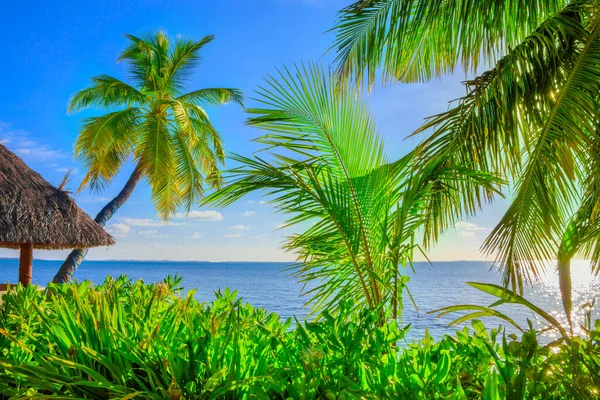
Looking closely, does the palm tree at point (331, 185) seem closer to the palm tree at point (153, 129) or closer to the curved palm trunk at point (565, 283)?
the curved palm trunk at point (565, 283)

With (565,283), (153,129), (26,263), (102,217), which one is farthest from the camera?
(102,217)

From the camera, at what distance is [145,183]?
1609cm

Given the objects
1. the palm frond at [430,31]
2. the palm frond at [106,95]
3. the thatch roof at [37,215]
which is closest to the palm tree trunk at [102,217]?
the palm frond at [106,95]

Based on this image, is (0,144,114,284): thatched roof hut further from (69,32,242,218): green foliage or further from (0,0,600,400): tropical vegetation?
(0,0,600,400): tropical vegetation

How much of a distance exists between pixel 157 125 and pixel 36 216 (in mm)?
4760

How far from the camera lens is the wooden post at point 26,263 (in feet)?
32.8

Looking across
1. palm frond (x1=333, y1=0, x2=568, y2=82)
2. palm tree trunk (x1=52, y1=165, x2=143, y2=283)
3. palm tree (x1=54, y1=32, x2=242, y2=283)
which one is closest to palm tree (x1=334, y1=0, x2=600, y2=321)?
palm frond (x1=333, y1=0, x2=568, y2=82)

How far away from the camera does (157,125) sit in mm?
14094

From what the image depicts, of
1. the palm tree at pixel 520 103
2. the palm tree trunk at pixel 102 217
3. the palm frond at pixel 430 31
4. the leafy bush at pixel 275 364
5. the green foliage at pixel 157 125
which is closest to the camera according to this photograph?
the leafy bush at pixel 275 364

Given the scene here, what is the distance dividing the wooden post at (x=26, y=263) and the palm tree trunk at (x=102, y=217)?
3.53 metres

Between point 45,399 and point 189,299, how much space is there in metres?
0.82

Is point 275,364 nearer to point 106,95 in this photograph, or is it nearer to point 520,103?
point 520,103

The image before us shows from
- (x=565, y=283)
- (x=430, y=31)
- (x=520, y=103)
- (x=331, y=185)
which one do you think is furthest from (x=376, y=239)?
(x=430, y=31)

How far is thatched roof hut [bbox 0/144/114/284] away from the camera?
10.0 metres
